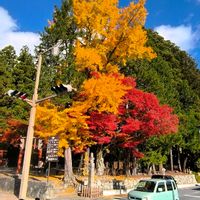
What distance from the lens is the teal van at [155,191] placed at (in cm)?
1748

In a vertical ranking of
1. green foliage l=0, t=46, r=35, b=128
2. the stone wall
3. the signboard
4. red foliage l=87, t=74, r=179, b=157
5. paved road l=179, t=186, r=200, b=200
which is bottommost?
paved road l=179, t=186, r=200, b=200

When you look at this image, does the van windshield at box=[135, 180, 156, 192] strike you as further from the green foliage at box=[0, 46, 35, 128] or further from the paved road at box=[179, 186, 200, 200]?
the green foliage at box=[0, 46, 35, 128]

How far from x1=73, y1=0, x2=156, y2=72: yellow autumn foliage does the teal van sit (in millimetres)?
11400

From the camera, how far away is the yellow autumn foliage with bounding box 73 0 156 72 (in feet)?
87.5

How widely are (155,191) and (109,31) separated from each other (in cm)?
1492

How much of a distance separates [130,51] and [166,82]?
19.8 meters

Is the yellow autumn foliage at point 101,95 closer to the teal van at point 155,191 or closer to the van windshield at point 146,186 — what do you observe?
the van windshield at point 146,186

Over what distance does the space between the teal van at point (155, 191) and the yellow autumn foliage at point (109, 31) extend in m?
11.4

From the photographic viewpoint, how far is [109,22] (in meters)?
27.2

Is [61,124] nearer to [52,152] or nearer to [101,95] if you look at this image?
[101,95]

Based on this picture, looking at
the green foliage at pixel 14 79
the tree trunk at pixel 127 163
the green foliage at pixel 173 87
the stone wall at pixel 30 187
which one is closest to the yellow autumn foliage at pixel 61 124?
the stone wall at pixel 30 187

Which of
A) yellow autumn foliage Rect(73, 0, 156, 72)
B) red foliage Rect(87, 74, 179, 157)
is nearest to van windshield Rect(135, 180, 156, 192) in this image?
red foliage Rect(87, 74, 179, 157)

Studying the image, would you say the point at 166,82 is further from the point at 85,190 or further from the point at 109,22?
the point at 85,190

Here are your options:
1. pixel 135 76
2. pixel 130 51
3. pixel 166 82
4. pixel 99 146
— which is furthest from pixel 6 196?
pixel 166 82
